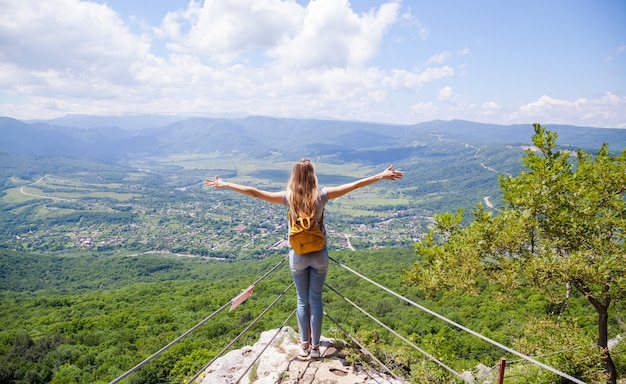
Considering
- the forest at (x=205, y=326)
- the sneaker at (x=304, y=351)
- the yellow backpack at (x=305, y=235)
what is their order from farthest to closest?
the forest at (x=205, y=326) → the sneaker at (x=304, y=351) → the yellow backpack at (x=305, y=235)

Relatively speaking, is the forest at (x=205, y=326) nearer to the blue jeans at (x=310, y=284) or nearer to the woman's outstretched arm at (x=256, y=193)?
the blue jeans at (x=310, y=284)

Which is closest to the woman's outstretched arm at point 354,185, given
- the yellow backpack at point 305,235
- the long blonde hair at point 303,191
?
the long blonde hair at point 303,191

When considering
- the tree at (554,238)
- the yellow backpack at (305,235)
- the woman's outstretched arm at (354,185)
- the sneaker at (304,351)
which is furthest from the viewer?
the tree at (554,238)

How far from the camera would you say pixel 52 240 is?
111m

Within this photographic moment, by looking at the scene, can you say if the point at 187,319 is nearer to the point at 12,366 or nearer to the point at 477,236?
the point at 12,366

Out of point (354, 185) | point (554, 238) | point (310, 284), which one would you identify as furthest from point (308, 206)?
point (554, 238)

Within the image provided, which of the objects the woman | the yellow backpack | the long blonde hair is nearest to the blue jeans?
the woman

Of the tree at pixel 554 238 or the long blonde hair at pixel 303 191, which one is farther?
the tree at pixel 554 238

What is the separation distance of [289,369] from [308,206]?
212 centimetres

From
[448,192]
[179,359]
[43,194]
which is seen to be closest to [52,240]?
[43,194]

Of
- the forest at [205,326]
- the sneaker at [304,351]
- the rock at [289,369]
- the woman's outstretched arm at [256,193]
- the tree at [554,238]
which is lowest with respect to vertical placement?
the forest at [205,326]

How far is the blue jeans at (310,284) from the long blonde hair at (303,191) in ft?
1.69

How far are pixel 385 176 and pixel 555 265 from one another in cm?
383

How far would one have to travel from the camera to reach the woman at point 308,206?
3.72 m
